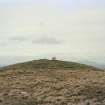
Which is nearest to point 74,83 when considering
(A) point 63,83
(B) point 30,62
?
(A) point 63,83

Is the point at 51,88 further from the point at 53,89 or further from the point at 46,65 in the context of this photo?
the point at 46,65

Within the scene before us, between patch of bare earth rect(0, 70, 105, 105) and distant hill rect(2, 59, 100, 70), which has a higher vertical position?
distant hill rect(2, 59, 100, 70)

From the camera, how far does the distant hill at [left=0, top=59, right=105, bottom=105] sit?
32.5 metres

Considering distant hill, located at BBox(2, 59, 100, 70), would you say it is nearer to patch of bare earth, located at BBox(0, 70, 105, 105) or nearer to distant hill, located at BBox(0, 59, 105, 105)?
distant hill, located at BBox(0, 59, 105, 105)

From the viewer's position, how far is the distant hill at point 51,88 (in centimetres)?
3250

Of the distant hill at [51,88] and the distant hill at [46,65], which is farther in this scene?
the distant hill at [46,65]

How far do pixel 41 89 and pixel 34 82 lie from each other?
310 cm

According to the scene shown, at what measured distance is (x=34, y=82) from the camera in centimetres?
3966

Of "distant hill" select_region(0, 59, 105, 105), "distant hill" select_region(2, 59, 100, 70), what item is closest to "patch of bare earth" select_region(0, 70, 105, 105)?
"distant hill" select_region(0, 59, 105, 105)

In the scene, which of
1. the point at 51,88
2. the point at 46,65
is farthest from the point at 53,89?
the point at 46,65

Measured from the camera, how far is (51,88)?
36.6 metres

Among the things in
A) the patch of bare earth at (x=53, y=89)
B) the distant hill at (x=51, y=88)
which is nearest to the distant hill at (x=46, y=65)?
the distant hill at (x=51, y=88)

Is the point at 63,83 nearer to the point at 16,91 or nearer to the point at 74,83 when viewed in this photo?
the point at 74,83

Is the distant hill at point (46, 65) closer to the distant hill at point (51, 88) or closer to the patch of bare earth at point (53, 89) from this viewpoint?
the distant hill at point (51, 88)
